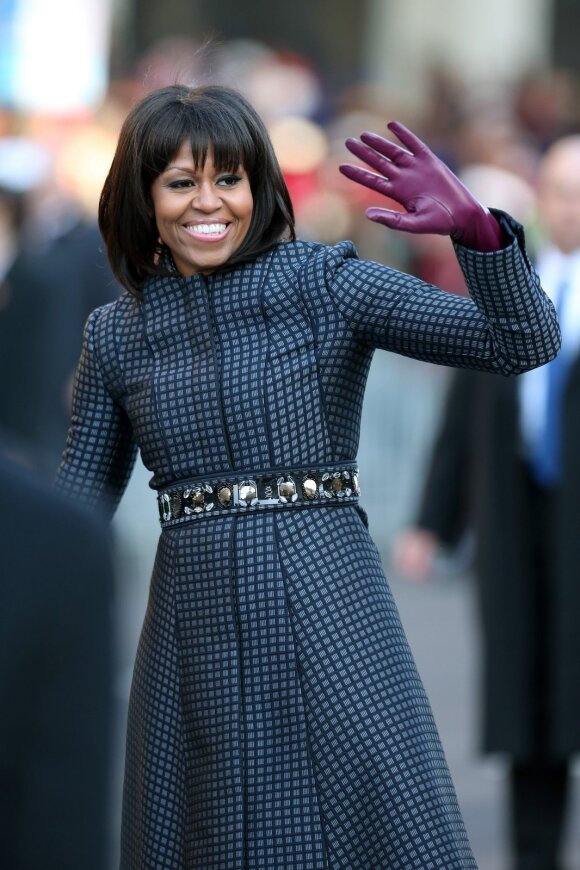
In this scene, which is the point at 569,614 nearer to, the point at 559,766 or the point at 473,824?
the point at 559,766

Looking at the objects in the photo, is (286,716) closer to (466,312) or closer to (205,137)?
(466,312)

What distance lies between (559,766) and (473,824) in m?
0.55

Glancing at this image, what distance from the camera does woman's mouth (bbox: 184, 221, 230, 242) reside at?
3.28m

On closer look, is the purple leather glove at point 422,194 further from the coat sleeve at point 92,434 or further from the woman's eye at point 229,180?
the coat sleeve at point 92,434

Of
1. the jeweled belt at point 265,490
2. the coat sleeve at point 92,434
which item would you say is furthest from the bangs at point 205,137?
the jeweled belt at point 265,490

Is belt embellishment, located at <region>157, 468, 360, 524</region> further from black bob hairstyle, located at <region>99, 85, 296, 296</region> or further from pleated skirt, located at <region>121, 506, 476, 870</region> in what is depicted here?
black bob hairstyle, located at <region>99, 85, 296, 296</region>

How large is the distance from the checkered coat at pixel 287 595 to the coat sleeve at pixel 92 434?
0.25ft

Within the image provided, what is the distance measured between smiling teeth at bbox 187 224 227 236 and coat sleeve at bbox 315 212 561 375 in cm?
19

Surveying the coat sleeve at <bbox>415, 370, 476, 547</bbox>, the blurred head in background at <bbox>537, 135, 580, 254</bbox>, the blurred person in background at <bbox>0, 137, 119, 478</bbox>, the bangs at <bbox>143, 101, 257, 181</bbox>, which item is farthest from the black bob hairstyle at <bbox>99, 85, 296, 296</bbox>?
the blurred person in background at <bbox>0, 137, 119, 478</bbox>

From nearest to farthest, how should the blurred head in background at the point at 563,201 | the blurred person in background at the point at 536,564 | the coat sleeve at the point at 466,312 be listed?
the coat sleeve at the point at 466,312 → the blurred person in background at the point at 536,564 → the blurred head in background at the point at 563,201

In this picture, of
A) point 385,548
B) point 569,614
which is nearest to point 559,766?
point 569,614

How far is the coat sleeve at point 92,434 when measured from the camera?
3.43 meters

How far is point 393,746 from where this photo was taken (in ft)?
10.4

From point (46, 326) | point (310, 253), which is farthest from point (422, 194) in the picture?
point (46, 326)
